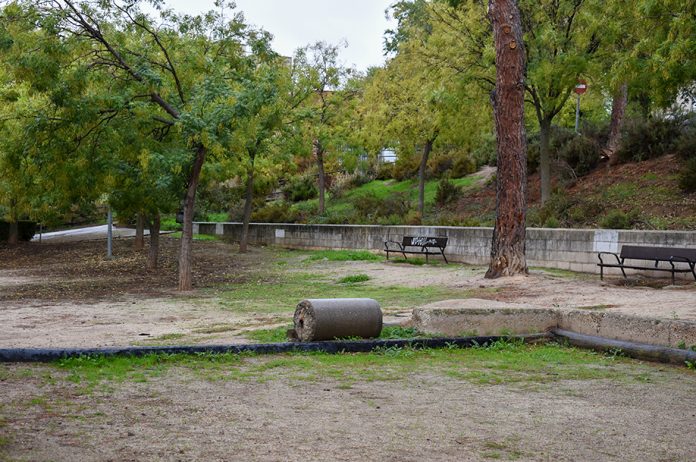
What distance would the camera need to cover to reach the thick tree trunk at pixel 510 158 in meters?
18.2

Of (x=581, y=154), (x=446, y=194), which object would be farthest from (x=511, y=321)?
(x=446, y=194)

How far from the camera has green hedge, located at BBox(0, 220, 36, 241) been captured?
4301 centimetres

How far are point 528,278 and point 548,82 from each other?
9981 mm

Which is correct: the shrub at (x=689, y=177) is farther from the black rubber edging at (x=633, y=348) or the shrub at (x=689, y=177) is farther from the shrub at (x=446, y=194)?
the black rubber edging at (x=633, y=348)

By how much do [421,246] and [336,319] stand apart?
51.2 feet

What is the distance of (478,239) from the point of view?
79.0ft

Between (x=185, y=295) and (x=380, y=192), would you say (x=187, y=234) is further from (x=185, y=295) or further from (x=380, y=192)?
(x=380, y=192)

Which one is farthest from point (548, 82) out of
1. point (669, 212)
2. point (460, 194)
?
point (460, 194)

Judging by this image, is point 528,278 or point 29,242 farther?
point 29,242

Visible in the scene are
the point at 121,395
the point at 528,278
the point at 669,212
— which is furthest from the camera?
the point at 669,212

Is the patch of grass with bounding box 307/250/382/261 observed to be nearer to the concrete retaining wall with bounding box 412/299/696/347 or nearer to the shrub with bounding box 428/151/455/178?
the shrub with bounding box 428/151/455/178

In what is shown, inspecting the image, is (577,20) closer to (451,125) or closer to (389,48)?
(451,125)

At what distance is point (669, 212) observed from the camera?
2183 centimetres

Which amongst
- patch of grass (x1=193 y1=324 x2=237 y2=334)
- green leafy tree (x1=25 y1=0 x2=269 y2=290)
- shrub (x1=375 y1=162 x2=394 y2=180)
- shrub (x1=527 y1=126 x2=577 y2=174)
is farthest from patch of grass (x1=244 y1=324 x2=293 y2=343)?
shrub (x1=375 y1=162 x2=394 y2=180)
